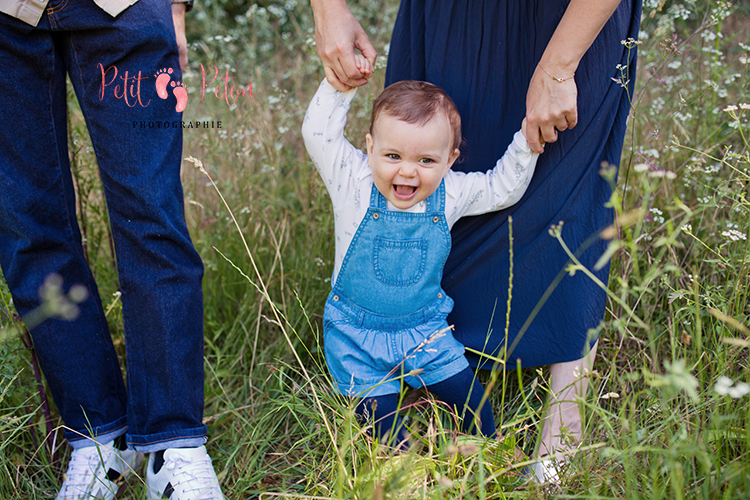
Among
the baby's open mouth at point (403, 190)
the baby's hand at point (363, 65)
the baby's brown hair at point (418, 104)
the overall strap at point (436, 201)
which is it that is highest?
the baby's hand at point (363, 65)

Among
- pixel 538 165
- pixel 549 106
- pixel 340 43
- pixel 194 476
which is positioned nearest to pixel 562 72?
pixel 549 106

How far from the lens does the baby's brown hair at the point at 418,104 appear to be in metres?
1.51

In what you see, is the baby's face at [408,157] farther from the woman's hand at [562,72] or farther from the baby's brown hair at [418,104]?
the woman's hand at [562,72]

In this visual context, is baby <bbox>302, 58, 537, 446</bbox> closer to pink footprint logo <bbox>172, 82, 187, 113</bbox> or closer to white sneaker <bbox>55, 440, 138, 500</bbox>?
pink footprint logo <bbox>172, 82, 187, 113</bbox>

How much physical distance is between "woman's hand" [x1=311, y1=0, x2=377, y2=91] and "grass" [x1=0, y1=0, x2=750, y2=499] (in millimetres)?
601

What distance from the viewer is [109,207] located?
1423mm

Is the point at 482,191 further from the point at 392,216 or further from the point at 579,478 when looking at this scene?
the point at 579,478

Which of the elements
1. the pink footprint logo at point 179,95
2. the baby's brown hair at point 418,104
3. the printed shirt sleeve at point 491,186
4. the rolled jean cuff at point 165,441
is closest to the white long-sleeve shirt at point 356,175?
the printed shirt sleeve at point 491,186

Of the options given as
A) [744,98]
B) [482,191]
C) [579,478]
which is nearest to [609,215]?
[482,191]

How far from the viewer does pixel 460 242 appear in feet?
5.83

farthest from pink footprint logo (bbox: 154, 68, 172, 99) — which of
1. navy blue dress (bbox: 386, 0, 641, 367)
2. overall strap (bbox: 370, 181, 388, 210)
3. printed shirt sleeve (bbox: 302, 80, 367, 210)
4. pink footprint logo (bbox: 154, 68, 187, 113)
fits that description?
navy blue dress (bbox: 386, 0, 641, 367)

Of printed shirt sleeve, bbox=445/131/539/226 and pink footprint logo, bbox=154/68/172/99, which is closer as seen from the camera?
pink footprint logo, bbox=154/68/172/99

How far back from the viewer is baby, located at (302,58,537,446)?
1.57 meters

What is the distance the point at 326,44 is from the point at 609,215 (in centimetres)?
95
